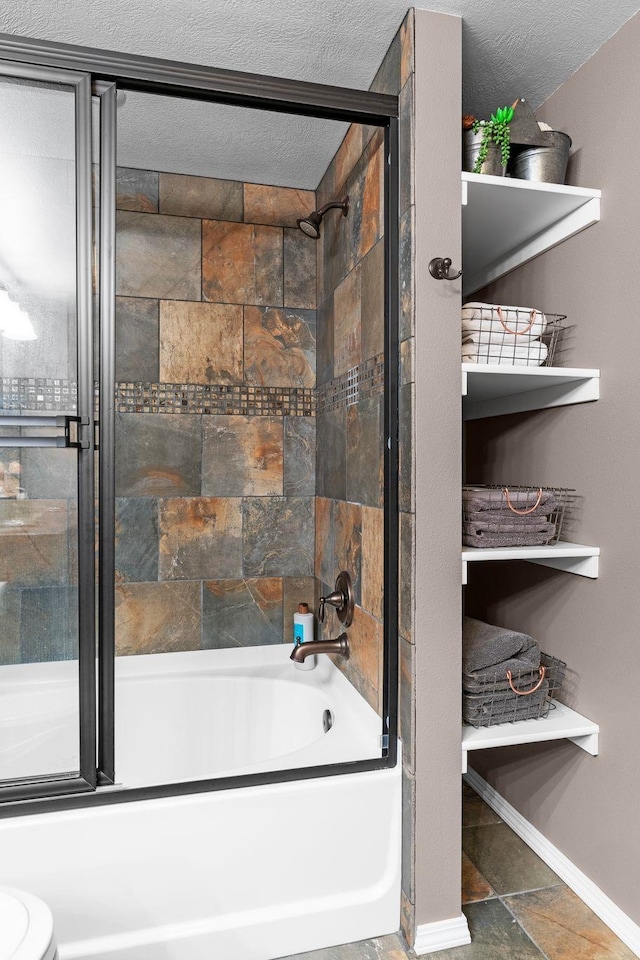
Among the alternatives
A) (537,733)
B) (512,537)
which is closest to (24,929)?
(537,733)

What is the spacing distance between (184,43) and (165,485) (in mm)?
1413

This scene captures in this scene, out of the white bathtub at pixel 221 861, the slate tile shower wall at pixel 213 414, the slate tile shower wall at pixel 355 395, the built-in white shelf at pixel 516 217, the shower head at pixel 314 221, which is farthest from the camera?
the slate tile shower wall at pixel 213 414

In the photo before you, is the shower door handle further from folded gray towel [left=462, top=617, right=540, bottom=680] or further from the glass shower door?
folded gray towel [left=462, top=617, right=540, bottom=680]

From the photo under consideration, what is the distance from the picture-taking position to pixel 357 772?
166cm

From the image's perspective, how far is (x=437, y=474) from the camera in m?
1.60

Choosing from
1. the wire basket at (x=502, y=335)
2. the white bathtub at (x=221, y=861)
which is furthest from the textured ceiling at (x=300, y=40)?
the white bathtub at (x=221, y=861)

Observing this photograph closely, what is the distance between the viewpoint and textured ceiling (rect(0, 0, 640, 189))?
1.58 meters

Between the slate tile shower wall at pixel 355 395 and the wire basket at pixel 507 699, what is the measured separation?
0.26 metres

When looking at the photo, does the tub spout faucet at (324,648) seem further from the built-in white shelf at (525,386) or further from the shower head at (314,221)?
the shower head at (314,221)

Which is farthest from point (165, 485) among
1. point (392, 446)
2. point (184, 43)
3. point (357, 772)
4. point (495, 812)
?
point (495, 812)

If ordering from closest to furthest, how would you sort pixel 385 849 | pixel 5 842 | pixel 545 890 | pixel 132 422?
1. pixel 5 842
2. pixel 385 849
3. pixel 545 890
4. pixel 132 422

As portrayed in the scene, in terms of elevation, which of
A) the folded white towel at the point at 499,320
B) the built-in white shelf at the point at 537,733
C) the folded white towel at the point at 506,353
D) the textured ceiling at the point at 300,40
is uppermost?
the textured ceiling at the point at 300,40

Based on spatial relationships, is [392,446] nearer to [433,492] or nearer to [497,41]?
[433,492]

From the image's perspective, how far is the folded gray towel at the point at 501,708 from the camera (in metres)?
1.71
